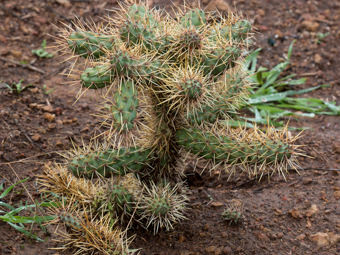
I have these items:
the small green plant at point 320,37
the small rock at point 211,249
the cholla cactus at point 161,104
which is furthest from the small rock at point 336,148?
the small green plant at point 320,37

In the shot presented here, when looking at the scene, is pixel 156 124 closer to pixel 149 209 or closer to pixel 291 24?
pixel 149 209

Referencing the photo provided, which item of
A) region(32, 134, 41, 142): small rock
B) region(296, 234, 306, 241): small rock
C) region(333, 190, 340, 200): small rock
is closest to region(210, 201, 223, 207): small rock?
region(296, 234, 306, 241): small rock

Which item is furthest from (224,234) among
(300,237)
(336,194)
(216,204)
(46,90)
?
(46,90)

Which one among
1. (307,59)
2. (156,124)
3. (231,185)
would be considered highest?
(156,124)

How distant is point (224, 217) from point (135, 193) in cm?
59

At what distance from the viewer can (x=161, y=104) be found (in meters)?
2.54

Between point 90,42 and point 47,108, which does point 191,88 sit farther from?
point 47,108

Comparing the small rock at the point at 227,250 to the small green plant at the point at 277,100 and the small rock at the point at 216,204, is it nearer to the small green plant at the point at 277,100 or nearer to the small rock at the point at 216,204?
the small rock at the point at 216,204

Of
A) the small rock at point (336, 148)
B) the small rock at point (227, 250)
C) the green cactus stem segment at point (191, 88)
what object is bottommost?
the small rock at point (227, 250)

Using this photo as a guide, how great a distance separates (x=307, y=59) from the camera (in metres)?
4.49

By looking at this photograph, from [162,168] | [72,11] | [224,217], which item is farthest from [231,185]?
[72,11]

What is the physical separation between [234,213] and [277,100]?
1.60 meters

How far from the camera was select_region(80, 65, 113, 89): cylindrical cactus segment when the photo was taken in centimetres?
229

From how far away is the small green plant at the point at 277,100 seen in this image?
387cm
